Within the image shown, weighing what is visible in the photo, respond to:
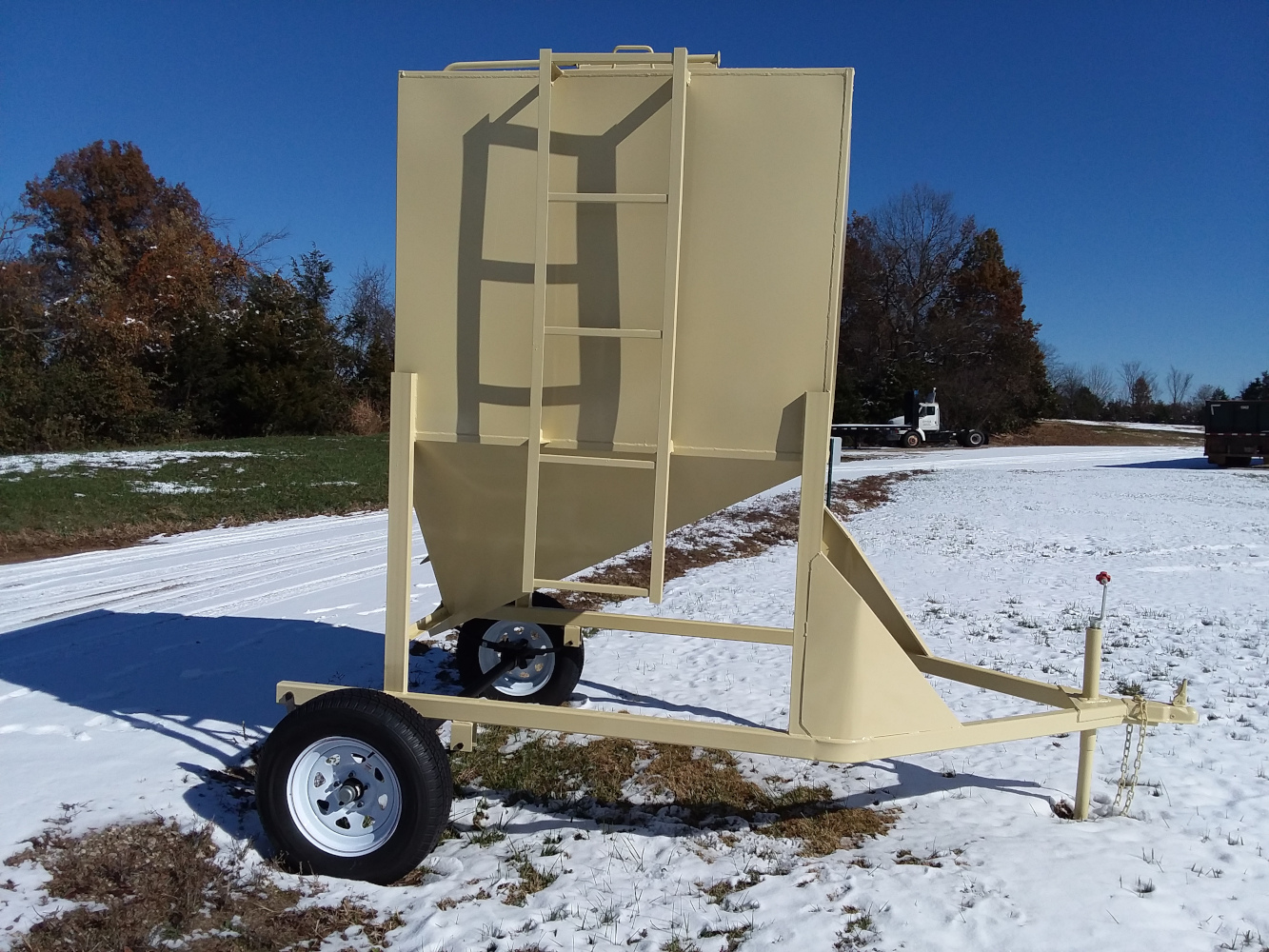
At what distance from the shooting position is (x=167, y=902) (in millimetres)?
3338

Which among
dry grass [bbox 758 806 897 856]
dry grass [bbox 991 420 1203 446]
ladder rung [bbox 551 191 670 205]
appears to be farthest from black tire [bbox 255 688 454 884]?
dry grass [bbox 991 420 1203 446]

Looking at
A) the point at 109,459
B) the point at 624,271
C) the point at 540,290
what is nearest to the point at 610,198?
the point at 624,271

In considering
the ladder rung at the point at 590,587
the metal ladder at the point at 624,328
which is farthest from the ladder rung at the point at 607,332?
the ladder rung at the point at 590,587

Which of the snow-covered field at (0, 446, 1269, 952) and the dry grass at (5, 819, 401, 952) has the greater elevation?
the snow-covered field at (0, 446, 1269, 952)

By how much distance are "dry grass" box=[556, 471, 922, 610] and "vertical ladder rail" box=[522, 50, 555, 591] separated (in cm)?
410

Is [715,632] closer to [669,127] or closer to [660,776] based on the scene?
[660,776]

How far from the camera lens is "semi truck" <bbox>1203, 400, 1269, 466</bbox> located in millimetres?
32812

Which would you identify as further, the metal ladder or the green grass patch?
the green grass patch

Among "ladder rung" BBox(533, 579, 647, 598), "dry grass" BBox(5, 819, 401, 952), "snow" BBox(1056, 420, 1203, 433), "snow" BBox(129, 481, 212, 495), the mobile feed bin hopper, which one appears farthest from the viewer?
"snow" BBox(1056, 420, 1203, 433)

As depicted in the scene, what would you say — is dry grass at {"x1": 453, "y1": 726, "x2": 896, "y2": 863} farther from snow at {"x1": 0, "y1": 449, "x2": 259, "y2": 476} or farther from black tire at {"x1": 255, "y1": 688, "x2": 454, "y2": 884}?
snow at {"x1": 0, "y1": 449, "x2": 259, "y2": 476}

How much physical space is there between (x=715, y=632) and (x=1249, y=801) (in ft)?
9.14

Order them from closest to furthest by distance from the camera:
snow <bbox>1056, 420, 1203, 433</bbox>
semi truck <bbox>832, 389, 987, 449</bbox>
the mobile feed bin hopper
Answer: the mobile feed bin hopper → semi truck <bbox>832, 389, 987, 449</bbox> → snow <bbox>1056, 420, 1203, 433</bbox>

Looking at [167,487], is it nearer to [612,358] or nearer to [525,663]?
[525,663]

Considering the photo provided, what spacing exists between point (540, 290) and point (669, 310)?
518 mm
